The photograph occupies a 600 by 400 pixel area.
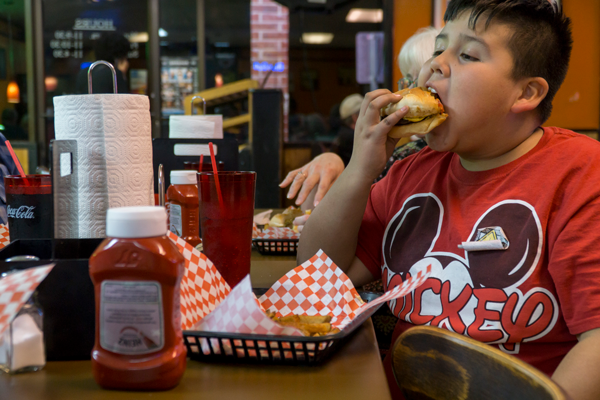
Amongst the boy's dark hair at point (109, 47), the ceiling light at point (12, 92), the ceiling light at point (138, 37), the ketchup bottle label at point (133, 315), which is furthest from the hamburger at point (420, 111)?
the ceiling light at point (12, 92)

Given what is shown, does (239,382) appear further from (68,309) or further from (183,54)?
(183,54)

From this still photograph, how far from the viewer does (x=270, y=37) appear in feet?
23.4

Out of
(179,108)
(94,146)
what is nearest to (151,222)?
(94,146)

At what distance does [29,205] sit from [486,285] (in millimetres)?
929

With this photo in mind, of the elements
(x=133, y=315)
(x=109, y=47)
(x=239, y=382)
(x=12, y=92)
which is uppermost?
(x=109, y=47)

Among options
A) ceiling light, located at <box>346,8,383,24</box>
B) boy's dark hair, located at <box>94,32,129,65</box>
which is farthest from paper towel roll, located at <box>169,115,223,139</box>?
ceiling light, located at <box>346,8,383,24</box>

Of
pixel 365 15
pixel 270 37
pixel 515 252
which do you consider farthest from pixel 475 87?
pixel 365 15

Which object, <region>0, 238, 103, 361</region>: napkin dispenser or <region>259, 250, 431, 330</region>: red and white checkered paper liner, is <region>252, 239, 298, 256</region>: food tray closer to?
<region>259, 250, 431, 330</region>: red and white checkered paper liner

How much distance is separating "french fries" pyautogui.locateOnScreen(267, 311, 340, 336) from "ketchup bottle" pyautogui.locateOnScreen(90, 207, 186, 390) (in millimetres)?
200

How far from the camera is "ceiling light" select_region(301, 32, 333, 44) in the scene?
23.8 feet

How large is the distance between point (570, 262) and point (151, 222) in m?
0.76

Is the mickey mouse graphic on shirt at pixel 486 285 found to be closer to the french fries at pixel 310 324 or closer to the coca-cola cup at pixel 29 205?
the french fries at pixel 310 324

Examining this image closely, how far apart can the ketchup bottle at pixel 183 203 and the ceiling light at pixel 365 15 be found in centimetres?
651

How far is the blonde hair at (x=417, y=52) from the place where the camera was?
7.50ft
